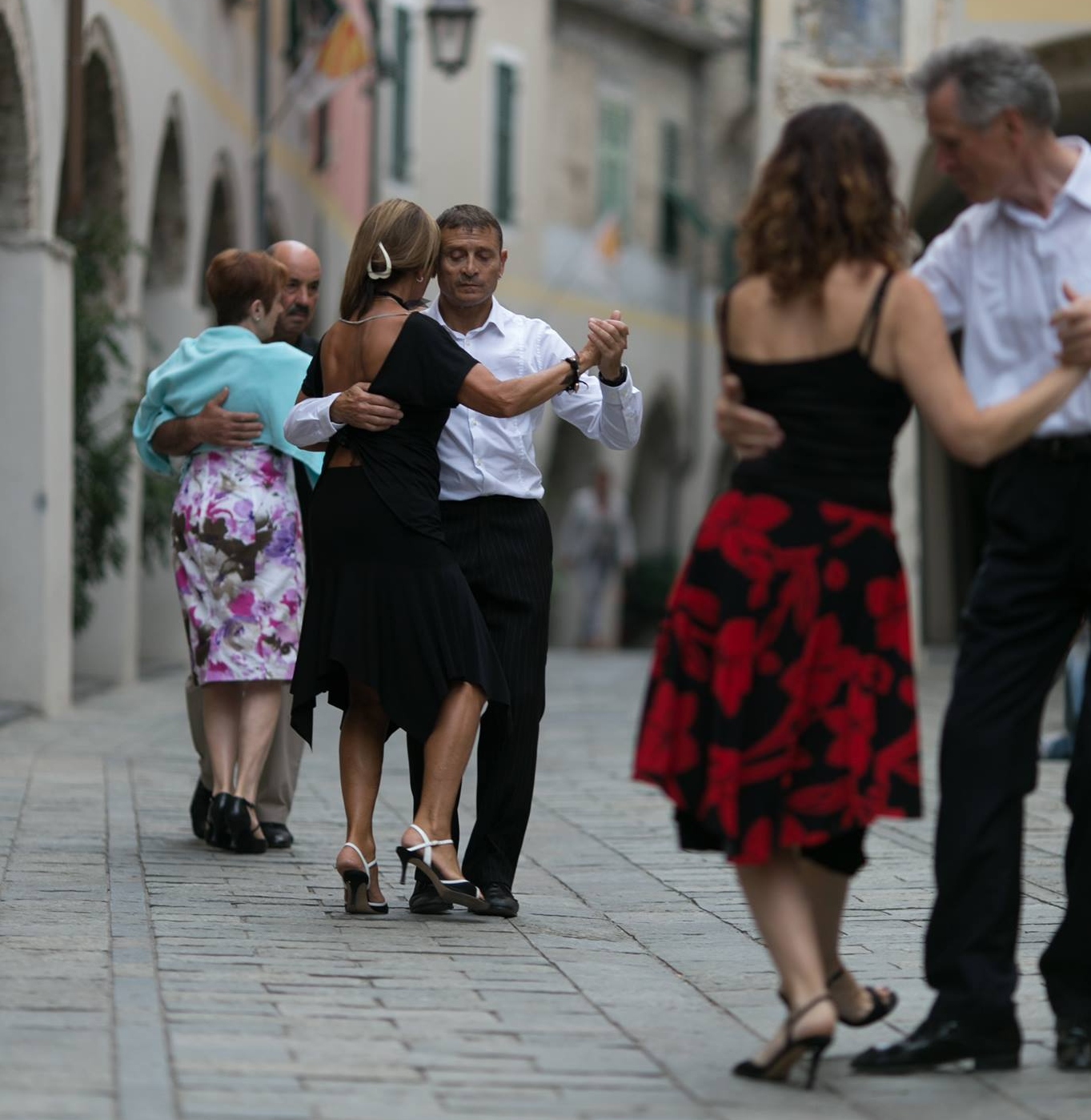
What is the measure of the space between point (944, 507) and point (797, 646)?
1763cm

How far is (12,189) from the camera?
12375mm

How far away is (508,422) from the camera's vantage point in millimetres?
6512

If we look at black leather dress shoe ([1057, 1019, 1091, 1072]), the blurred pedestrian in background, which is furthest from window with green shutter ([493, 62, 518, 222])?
black leather dress shoe ([1057, 1019, 1091, 1072])

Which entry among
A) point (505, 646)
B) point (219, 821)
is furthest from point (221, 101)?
point (505, 646)

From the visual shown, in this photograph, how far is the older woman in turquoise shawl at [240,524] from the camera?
7.52 m

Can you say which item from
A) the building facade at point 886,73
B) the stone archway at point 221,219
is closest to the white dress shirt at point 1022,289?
the building facade at point 886,73

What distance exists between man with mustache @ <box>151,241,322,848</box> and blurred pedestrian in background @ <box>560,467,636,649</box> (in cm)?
1930

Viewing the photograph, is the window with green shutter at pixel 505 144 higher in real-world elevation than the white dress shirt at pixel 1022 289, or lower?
higher

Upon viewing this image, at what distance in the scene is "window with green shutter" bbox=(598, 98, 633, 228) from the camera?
1256 inches

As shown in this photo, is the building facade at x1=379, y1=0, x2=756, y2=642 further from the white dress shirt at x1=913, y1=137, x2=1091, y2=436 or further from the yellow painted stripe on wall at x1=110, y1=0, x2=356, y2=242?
the white dress shirt at x1=913, y1=137, x2=1091, y2=436

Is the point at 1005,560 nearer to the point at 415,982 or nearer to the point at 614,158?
the point at 415,982

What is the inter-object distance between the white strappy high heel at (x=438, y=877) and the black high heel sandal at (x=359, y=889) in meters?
0.10

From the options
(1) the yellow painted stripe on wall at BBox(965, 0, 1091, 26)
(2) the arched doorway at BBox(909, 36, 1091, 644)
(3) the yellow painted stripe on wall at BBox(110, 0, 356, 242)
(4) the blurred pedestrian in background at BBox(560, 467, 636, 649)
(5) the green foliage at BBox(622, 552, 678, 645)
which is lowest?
(5) the green foliage at BBox(622, 552, 678, 645)

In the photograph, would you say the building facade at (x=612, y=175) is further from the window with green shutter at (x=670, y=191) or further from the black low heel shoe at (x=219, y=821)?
the black low heel shoe at (x=219, y=821)
